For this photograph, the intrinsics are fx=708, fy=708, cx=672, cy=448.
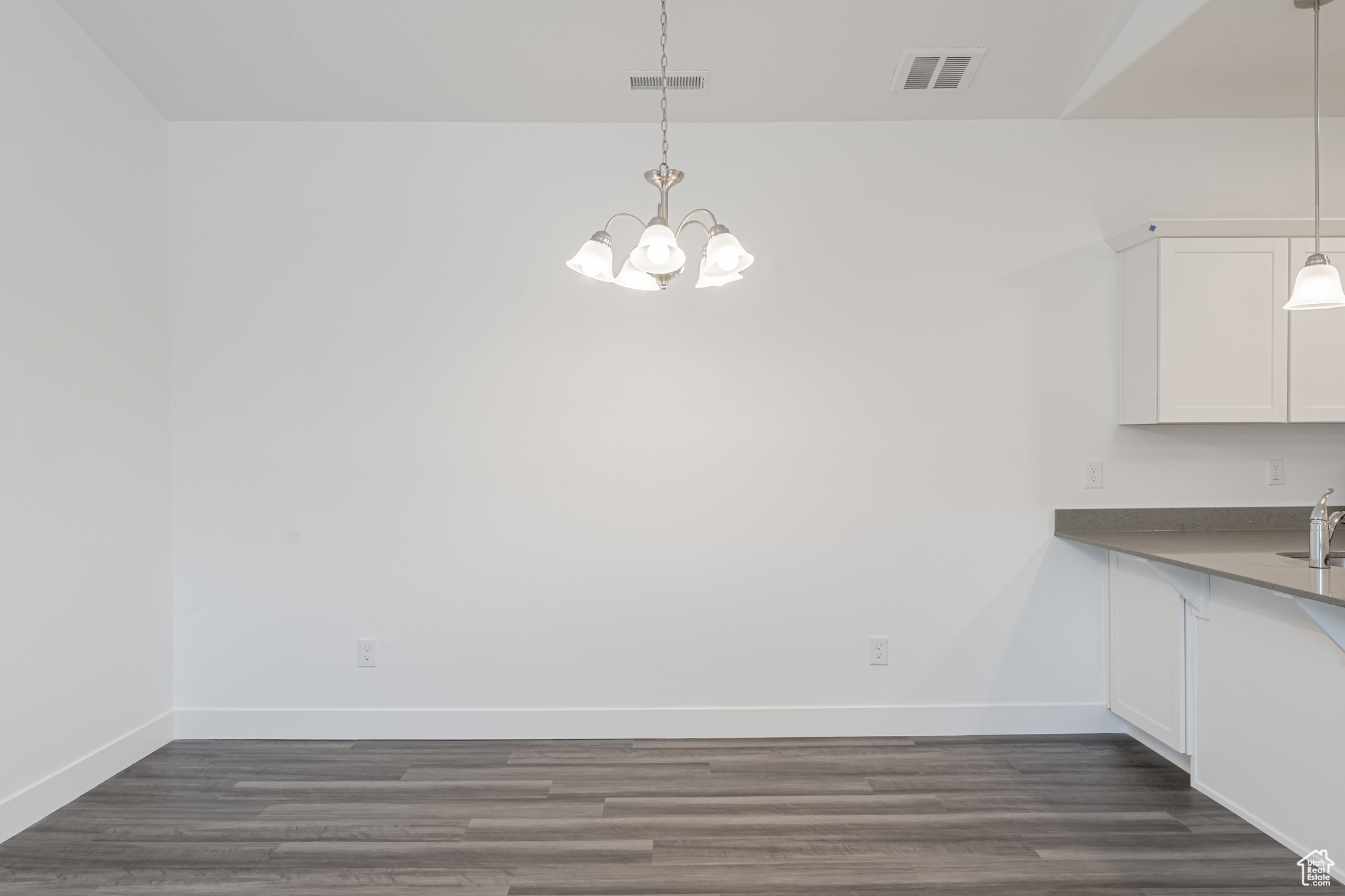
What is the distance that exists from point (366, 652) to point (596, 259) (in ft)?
7.36

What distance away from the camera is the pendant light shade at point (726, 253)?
5.30 feet

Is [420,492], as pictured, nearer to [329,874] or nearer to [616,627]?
[616,627]

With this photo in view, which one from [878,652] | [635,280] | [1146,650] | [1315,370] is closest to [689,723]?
[878,652]

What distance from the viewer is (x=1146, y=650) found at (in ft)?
9.02

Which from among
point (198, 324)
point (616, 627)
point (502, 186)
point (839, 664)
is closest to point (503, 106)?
point (502, 186)

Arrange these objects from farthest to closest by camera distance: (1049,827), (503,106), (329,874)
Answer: (503,106) < (1049,827) < (329,874)

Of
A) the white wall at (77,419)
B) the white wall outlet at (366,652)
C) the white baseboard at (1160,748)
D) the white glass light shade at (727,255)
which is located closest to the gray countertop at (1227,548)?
the white baseboard at (1160,748)

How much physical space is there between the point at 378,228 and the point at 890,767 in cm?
308

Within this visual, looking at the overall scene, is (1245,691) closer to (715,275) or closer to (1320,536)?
(1320,536)

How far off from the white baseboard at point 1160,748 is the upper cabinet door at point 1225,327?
4.18 ft

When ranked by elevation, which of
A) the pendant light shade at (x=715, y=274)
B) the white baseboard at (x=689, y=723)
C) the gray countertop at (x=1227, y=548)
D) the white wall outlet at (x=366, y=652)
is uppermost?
the pendant light shade at (x=715, y=274)

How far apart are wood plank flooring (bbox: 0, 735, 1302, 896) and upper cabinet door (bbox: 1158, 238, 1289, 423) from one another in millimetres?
1453

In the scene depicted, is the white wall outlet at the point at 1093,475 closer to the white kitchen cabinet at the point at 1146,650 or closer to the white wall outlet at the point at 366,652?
the white kitchen cabinet at the point at 1146,650

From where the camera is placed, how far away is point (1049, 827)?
230 centimetres
